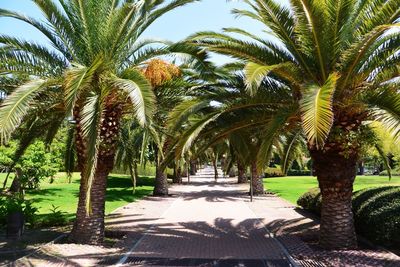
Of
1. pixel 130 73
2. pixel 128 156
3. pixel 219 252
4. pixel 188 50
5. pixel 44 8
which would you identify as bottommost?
pixel 219 252

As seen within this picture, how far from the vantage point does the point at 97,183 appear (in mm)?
11047

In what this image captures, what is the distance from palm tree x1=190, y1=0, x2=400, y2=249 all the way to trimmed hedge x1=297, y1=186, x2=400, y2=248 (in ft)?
2.39

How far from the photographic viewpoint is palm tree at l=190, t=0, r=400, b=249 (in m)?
8.91

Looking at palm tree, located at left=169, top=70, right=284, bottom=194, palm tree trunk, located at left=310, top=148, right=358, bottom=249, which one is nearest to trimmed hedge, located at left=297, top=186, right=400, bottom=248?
palm tree trunk, located at left=310, top=148, right=358, bottom=249

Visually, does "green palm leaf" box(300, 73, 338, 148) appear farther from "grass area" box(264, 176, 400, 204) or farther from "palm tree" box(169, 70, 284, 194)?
"grass area" box(264, 176, 400, 204)

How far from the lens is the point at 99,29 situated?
402 inches

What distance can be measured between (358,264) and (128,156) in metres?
8.48

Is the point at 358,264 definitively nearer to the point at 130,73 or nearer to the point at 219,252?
the point at 219,252

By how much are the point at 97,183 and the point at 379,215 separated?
6.90 meters

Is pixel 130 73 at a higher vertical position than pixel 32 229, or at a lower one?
higher

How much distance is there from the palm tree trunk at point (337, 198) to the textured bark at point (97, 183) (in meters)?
5.00

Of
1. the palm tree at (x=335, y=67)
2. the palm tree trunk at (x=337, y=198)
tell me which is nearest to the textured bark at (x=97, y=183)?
the palm tree at (x=335, y=67)

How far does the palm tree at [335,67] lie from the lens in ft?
29.2

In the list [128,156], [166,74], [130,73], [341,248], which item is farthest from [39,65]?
[341,248]
